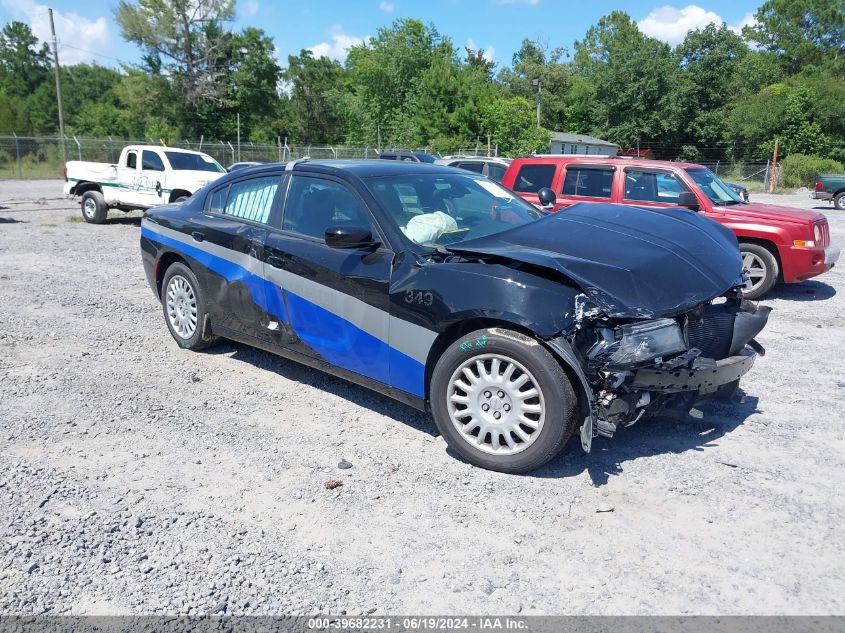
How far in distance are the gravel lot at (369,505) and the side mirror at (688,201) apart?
316 centimetres

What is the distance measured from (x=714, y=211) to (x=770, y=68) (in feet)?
215

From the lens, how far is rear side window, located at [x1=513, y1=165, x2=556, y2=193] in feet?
32.3

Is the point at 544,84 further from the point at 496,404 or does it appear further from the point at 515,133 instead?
the point at 496,404

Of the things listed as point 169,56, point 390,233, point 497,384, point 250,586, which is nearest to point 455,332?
point 497,384

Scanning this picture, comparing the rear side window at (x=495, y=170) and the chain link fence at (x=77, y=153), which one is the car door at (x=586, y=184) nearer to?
the rear side window at (x=495, y=170)

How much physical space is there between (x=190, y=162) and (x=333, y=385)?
496 inches

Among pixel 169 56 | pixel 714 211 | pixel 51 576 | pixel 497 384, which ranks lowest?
pixel 51 576

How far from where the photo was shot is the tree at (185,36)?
1932 inches

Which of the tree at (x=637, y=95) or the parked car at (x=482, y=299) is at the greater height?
the tree at (x=637, y=95)

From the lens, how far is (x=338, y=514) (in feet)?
11.2

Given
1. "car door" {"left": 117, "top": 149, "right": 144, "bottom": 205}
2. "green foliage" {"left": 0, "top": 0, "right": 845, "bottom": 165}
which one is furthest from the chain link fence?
"car door" {"left": 117, "top": 149, "right": 144, "bottom": 205}

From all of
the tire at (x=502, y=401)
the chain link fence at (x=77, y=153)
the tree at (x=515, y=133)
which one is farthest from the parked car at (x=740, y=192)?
the tree at (x=515, y=133)

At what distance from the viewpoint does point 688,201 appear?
8.29 metres

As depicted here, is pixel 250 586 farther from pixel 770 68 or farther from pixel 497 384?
pixel 770 68
